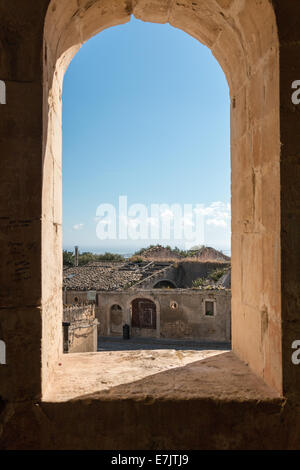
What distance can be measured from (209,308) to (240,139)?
18.4m

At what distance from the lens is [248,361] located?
2.22m

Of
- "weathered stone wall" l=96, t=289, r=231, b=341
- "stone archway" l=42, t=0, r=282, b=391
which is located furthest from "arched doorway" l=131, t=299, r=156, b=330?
"stone archway" l=42, t=0, r=282, b=391

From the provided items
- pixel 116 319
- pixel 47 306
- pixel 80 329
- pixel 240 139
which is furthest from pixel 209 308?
pixel 47 306

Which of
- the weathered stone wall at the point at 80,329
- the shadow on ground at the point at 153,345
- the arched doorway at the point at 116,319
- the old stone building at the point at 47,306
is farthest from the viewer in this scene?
the arched doorway at the point at 116,319

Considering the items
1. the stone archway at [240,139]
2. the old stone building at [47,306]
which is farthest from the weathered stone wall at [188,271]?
the old stone building at [47,306]

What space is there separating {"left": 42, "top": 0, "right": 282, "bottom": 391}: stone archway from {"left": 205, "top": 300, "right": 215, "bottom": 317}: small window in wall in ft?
58.3

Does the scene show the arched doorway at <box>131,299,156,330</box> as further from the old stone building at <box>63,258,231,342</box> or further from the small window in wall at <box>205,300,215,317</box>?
the small window in wall at <box>205,300,215,317</box>

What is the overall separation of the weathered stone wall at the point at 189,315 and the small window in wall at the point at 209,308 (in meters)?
0.17

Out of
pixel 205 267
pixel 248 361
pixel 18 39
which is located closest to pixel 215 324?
pixel 205 267

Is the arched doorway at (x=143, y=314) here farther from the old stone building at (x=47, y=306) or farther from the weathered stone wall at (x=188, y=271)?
the old stone building at (x=47, y=306)

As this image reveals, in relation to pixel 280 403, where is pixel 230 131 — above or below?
above

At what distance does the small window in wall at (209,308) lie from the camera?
1973 centimetres

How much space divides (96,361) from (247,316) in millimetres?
1087

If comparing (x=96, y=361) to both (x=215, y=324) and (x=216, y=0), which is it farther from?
(x=215, y=324)
